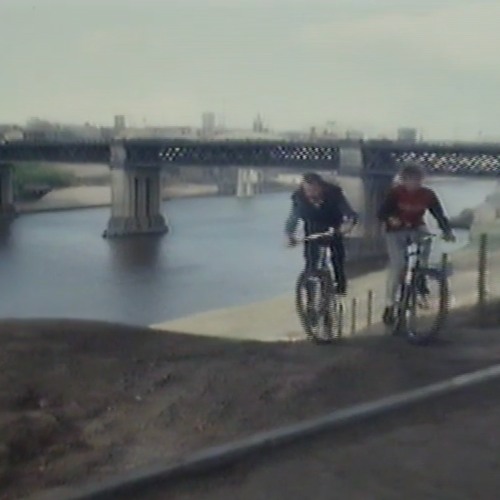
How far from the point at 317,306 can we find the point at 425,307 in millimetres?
394

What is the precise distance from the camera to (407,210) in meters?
3.50

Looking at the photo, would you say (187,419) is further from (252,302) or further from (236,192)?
(236,192)

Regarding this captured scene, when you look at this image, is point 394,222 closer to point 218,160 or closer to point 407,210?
point 407,210

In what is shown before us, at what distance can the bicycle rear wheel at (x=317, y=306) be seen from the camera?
3549mm

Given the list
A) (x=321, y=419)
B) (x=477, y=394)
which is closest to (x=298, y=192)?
(x=477, y=394)

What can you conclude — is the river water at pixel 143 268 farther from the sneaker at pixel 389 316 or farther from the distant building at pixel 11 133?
the sneaker at pixel 389 316

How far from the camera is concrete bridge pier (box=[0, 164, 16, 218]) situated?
31531 mm

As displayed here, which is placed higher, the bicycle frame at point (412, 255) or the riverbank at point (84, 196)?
the bicycle frame at point (412, 255)

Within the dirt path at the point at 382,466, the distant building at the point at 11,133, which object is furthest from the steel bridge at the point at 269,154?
the dirt path at the point at 382,466

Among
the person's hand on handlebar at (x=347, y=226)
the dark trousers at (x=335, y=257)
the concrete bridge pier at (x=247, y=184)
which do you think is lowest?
the concrete bridge pier at (x=247, y=184)

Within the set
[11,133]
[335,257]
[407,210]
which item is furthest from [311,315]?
[11,133]

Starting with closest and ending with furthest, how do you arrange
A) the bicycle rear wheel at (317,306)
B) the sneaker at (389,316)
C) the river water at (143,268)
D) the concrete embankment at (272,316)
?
the bicycle rear wheel at (317,306) < the sneaker at (389,316) < the concrete embankment at (272,316) < the river water at (143,268)

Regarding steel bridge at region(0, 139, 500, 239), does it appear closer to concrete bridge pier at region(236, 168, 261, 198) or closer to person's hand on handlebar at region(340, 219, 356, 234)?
concrete bridge pier at region(236, 168, 261, 198)

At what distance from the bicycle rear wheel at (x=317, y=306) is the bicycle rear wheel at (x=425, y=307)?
0.82 ft
